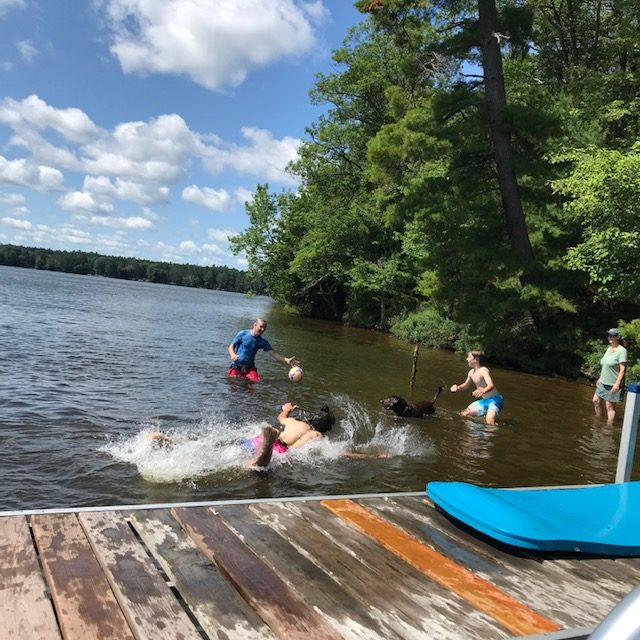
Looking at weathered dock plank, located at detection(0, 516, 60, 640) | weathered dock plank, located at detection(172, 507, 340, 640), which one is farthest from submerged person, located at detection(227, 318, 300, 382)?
weathered dock plank, located at detection(0, 516, 60, 640)

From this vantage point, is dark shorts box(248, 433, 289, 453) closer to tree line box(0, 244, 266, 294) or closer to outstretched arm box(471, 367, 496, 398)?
Answer: outstretched arm box(471, 367, 496, 398)

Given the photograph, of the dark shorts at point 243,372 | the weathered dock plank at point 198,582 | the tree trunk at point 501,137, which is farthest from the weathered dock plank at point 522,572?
the tree trunk at point 501,137

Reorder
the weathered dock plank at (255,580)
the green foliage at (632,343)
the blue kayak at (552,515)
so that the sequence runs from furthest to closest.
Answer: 1. the green foliage at (632,343)
2. the blue kayak at (552,515)
3. the weathered dock plank at (255,580)

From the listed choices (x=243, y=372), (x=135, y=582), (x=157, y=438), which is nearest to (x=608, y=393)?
(x=243, y=372)

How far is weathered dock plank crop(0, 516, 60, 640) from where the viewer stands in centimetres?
265

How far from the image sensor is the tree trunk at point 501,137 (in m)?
21.5

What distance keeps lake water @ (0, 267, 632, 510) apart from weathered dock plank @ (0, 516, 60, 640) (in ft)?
9.89

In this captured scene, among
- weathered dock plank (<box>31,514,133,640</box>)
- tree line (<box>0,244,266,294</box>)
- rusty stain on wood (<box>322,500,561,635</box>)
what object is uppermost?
tree line (<box>0,244,266,294</box>)

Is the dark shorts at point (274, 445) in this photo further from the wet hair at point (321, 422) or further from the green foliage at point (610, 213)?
the green foliage at point (610, 213)

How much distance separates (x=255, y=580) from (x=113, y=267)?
196 metres

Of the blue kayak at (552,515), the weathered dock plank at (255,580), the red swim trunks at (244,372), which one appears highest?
the blue kayak at (552,515)

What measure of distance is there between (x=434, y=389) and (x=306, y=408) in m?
5.89

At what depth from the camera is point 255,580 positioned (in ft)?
11.0

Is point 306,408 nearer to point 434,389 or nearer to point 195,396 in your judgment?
point 195,396
